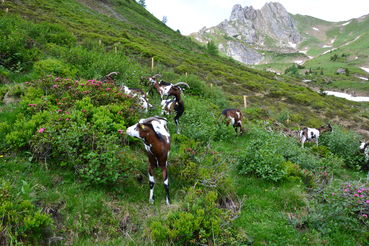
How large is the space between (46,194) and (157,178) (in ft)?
8.39

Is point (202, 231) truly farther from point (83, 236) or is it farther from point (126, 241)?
point (83, 236)

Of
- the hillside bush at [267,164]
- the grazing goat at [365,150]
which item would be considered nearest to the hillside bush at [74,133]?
the hillside bush at [267,164]

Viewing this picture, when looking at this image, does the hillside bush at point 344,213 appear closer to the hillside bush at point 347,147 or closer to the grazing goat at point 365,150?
the hillside bush at point 347,147

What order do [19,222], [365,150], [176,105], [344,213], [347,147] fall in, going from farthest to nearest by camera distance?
[347,147] → [365,150] → [176,105] → [344,213] → [19,222]

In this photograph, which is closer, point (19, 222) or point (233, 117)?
point (19, 222)

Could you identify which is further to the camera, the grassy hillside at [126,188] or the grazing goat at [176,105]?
the grazing goat at [176,105]

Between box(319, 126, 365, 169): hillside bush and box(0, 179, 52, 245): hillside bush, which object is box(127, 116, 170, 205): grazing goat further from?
box(319, 126, 365, 169): hillside bush

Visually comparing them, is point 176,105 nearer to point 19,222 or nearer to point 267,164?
point 267,164

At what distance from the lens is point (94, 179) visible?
15.5 feet

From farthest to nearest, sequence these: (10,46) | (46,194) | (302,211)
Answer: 1. (10,46)
2. (302,211)
3. (46,194)

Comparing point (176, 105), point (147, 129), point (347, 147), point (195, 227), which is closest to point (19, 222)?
point (147, 129)

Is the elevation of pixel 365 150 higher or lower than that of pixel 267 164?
higher

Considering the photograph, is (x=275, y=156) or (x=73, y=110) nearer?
(x=73, y=110)

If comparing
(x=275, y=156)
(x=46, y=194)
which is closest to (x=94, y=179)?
(x=46, y=194)
